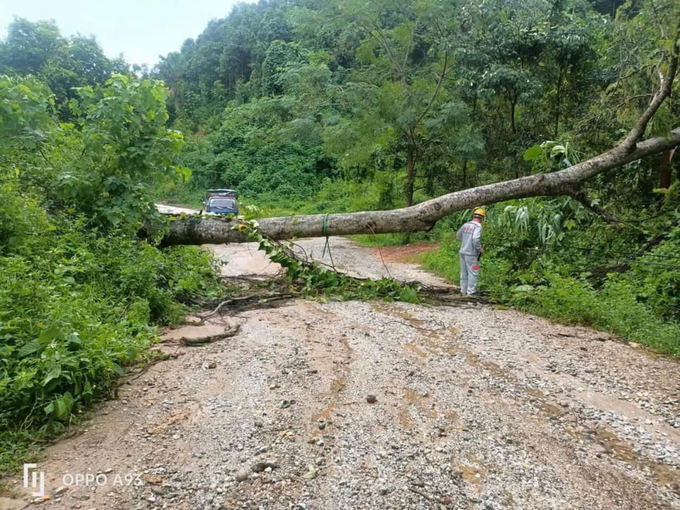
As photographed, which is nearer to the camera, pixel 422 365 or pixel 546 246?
pixel 422 365

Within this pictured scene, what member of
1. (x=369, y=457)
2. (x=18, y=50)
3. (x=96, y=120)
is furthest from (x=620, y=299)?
(x=18, y=50)

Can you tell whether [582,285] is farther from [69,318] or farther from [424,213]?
[69,318]

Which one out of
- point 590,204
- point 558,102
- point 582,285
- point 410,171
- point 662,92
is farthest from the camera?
point 410,171

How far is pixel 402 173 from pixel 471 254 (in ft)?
35.6

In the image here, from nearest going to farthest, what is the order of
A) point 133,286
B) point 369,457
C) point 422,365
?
point 369,457 < point 422,365 < point 133,286

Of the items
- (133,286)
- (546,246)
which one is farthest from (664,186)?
(133,286)

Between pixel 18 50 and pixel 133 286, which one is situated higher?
pixel 18 50

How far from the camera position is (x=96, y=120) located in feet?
20.8

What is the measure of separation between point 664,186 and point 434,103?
751 cm

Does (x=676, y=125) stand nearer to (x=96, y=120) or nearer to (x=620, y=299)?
(x=620, y=299)

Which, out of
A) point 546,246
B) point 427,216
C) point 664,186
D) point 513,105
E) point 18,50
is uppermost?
point 18,50

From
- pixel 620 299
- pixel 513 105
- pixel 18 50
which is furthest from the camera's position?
pixel 18 50

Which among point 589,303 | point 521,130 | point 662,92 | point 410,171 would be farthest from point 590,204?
point 410,171

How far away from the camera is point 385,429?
10.0 ft
